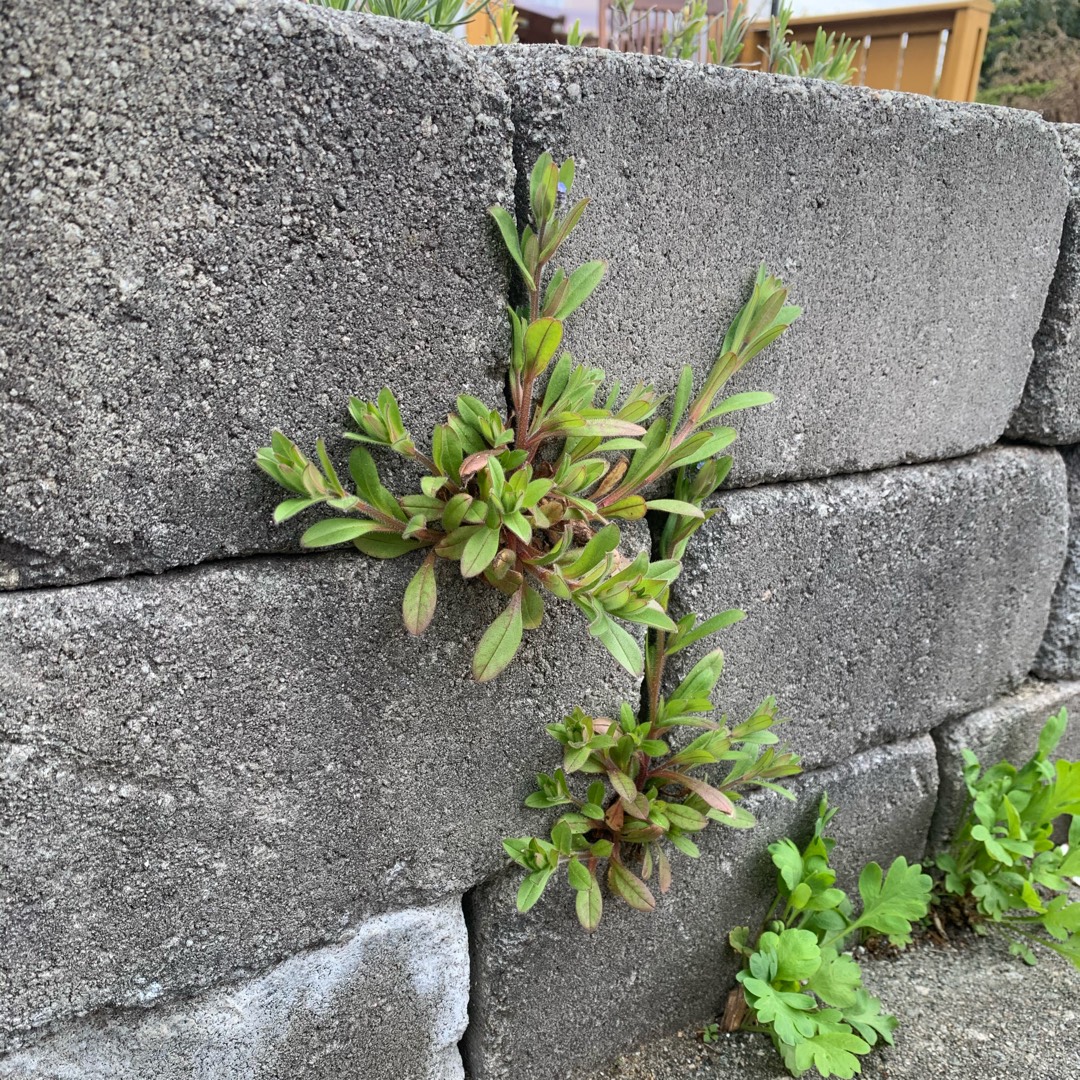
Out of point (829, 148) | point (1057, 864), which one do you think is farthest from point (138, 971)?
point (1057, 864)

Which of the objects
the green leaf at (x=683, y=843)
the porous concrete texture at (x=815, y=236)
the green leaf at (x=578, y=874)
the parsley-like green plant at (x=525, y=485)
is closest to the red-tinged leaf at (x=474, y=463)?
the parsley-like green plant at (x=525, y=485)

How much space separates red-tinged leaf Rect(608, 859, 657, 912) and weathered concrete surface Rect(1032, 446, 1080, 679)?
4.28ft

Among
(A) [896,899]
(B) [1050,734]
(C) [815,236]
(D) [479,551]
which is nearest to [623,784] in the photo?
(D) [479,551]

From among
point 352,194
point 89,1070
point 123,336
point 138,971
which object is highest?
point 352,194

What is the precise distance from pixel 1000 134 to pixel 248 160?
1.31 metres

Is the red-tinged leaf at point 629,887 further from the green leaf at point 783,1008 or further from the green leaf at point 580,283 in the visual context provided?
the green leaf at point 580,283

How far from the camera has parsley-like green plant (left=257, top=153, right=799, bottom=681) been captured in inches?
41.7

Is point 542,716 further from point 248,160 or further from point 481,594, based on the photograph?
point 248,160

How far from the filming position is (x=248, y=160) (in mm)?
965

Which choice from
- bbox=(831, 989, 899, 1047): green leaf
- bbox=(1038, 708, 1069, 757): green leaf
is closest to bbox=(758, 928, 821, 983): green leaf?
bbox=(831, 989, 899, 1047): green leaf

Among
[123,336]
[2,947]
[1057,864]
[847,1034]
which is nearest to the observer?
[123,336]

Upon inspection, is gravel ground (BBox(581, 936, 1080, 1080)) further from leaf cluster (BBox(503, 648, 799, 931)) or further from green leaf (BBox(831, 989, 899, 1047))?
leaf cluster (BBox(503, 648, 799, 931))

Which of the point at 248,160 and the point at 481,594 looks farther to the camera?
the point at 481,594

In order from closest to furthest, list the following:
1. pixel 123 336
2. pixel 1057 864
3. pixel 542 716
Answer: pixel 123 336 < pixel 542 716 < pixel 1057 864
